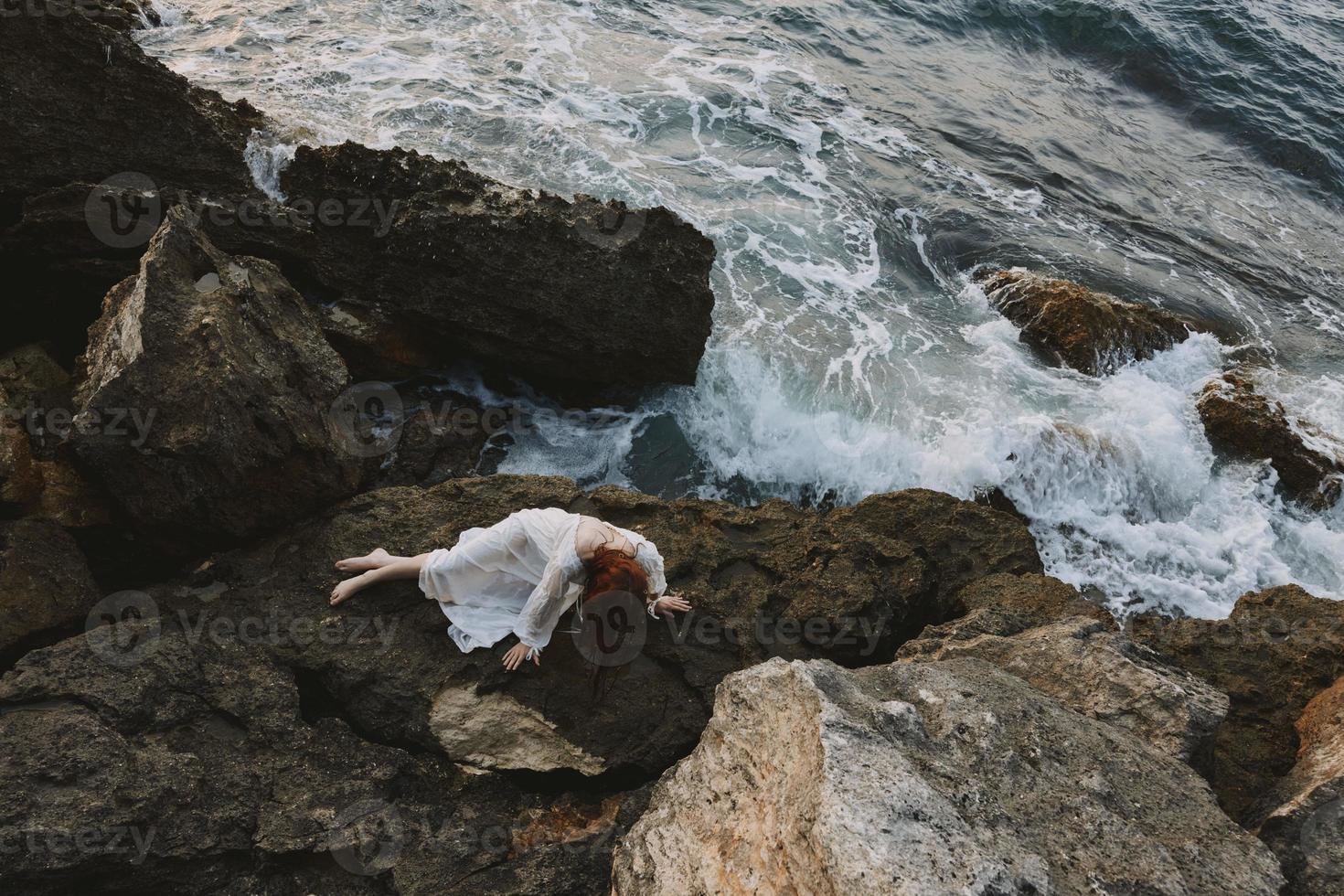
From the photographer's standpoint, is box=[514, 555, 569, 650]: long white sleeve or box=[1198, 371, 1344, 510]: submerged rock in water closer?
box=[514, 555, 569, 650]: long white sleeve

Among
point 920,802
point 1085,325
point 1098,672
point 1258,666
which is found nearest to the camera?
point 920,802

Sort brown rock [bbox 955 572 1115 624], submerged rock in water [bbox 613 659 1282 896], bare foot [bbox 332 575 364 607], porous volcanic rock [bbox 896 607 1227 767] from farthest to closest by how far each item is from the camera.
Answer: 1. brown rock [bbox 955 572 1115 624]
2. bare foot [bbox 332 575 364 607]
3. porous volcanic rock [bbox 896 607 1227 767]
4. submerged rock in water [bbox 613 659 1282 896]

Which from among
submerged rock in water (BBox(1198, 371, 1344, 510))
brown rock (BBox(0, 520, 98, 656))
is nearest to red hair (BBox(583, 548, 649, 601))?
brown rock (BBox(0, 520, 98, 656))

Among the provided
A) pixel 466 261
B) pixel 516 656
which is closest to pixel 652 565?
pixel 516 656

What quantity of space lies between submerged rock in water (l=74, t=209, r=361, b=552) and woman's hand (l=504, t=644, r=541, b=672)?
1782 mm

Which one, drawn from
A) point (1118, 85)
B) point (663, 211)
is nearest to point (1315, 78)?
point (1118, 85)

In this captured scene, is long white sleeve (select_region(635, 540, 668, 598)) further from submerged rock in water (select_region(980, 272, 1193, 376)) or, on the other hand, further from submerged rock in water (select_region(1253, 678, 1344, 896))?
submerged rock in water (select_region(980, 272, 1193, 376))

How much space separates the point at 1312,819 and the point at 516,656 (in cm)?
406

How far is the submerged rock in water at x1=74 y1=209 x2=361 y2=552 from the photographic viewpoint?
16.7 ft

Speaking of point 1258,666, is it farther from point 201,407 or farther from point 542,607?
point 201,407

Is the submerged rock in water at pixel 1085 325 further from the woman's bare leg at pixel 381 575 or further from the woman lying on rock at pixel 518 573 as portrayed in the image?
the woman's bare leg at pixel 381 575

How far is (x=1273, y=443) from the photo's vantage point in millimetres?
9297

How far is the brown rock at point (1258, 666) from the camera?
4.84 meters

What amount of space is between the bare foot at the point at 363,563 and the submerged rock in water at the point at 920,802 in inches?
89.6
